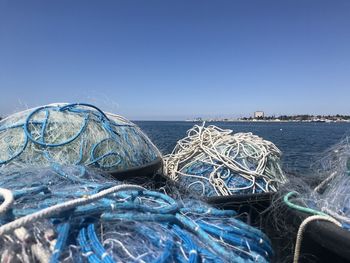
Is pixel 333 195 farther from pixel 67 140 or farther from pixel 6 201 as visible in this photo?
pixel 67 140

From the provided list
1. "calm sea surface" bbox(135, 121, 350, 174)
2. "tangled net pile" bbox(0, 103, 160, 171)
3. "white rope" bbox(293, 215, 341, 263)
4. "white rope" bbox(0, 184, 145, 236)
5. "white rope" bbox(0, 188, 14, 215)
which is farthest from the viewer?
"calm sea surface" bbox(135, 121, 350, 174)

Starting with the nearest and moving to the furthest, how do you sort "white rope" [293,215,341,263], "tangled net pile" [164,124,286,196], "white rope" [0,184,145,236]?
"white rope" [0,184,145,236] < "white rope" [293,215,341,263] < "tangled net pile" [164,124,286,196]

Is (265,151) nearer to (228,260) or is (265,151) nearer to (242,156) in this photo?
(242,156)

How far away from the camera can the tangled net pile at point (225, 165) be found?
181 inches

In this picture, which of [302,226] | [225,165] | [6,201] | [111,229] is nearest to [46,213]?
[6,201]

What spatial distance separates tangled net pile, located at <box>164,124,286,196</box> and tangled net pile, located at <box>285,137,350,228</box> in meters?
0.94

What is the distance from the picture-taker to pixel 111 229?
179 cm

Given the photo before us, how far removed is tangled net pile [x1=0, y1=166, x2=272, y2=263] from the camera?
1546 millimetres

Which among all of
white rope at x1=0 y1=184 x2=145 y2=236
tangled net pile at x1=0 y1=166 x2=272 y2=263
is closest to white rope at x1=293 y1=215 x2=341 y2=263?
tangled net pile at x1=0 y1=166 x2=272 y2=263

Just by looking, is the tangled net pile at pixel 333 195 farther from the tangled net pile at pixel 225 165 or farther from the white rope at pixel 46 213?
the white rope at pixel 46 213

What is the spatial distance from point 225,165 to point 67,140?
2.08 meters

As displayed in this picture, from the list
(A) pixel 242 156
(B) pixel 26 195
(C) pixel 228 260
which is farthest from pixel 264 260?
(A) pixel 242 156

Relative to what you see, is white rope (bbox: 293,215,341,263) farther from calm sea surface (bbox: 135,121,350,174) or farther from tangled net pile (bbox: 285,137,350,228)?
calm sea surface (bbox: 135,121,350,174)

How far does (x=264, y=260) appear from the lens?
1.98 meters
